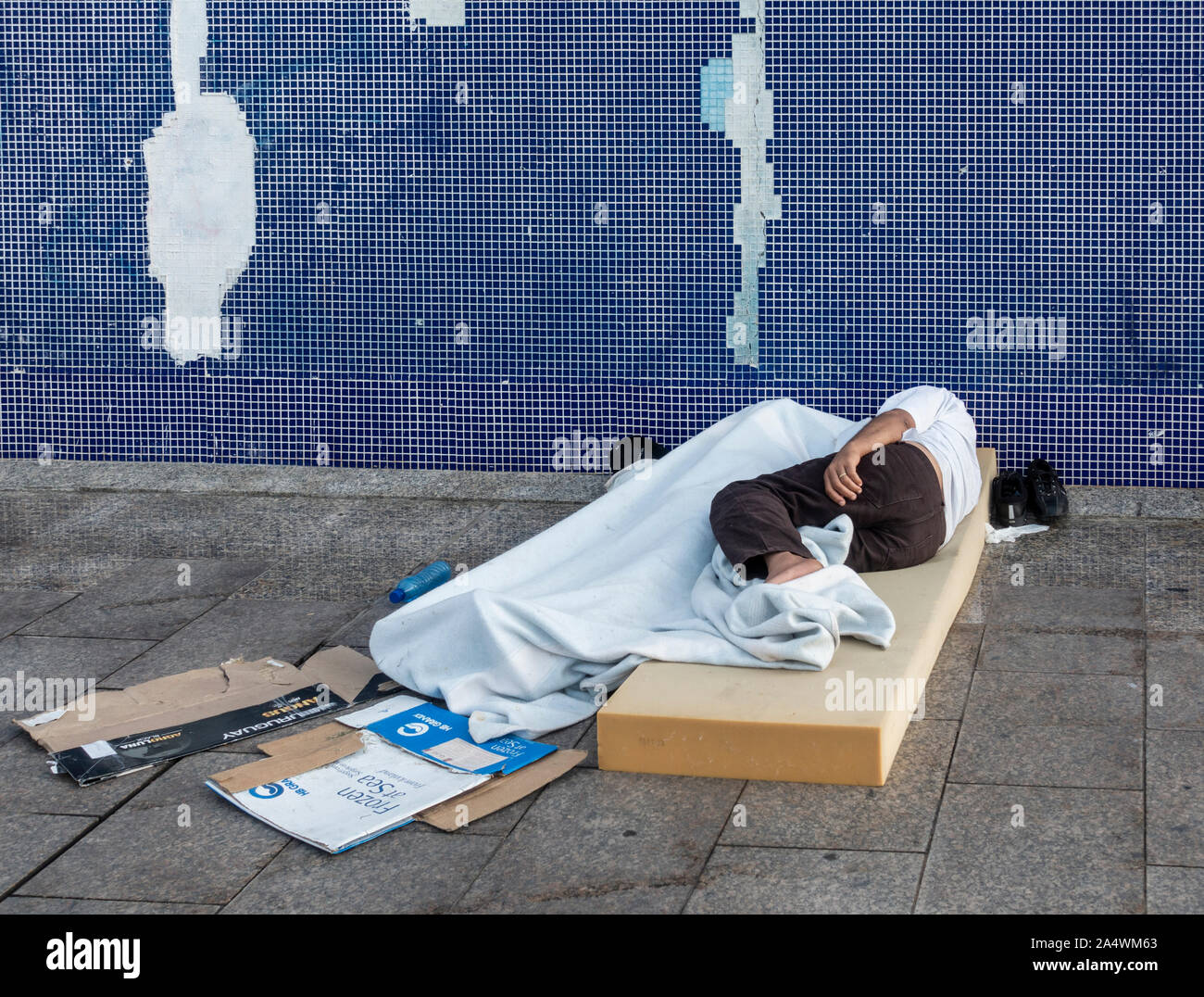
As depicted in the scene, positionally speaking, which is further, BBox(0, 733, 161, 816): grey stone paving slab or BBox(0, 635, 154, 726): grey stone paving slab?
BBox(0, 635, 154, 726): grey stone paving slab

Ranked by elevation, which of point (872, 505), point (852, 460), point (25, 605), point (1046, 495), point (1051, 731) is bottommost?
point (1051, 731)

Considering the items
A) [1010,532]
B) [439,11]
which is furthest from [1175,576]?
[439,11]

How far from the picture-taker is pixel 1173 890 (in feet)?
8.42

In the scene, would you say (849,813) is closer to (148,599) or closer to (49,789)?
(49,789)

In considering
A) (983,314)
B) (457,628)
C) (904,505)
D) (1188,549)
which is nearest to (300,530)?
(457,628)

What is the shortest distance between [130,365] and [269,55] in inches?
57.1

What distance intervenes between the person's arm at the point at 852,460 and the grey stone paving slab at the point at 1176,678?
90 cm

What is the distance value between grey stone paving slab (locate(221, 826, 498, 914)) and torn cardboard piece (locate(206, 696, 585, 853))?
4cm

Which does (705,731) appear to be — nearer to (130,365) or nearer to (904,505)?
(904,505)

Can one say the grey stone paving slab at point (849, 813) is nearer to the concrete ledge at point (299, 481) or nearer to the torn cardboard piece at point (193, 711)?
the torn cardboard piece at point (193, 711)

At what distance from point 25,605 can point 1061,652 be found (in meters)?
3.16

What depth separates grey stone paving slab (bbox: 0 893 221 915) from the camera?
2.62 metres

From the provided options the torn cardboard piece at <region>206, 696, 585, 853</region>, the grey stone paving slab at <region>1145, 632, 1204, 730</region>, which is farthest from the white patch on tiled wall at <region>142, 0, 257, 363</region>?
the grey stone paving slab at <region>1145, 632, 1204, 730</region>

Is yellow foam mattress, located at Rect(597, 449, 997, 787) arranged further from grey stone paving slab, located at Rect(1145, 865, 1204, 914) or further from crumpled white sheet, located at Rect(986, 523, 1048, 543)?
crumpled white sheet, located at Rect(986, 523, 1048, 543)
